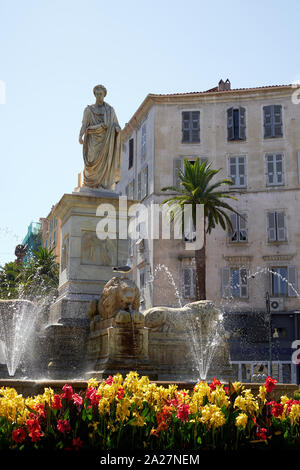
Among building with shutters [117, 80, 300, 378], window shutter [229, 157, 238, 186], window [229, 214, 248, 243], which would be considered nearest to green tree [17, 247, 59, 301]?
building with shutters [117, 80, 300, 378]

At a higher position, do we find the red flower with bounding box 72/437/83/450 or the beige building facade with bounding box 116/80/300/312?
the beige building facade with bounding box 116/80/300/312

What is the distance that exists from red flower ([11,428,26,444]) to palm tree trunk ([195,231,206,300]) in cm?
3318

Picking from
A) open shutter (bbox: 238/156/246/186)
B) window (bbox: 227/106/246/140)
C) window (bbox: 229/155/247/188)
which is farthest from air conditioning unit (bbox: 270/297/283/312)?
window (bbox: 227/106/246/140)

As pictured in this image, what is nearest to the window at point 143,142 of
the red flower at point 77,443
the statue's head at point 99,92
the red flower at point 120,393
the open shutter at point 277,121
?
the open shutter at point 277,121

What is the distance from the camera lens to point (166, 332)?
9586mm

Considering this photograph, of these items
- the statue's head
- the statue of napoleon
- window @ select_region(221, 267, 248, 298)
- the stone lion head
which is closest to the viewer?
the stone lion head

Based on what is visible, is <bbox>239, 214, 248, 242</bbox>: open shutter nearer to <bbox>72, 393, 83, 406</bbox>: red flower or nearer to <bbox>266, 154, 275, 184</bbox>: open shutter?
<bbox>266, 154, 275, 184</bbox>: open shutter

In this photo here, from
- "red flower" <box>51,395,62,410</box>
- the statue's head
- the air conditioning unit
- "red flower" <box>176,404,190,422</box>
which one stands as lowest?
"red flower" <box>176,404,190,422</box>

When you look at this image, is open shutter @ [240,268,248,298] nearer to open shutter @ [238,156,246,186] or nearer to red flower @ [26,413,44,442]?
open shutter @ [238,156,246,186]

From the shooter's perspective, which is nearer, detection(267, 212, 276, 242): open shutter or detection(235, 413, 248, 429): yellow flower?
detection(235, 413, 248, 429): yellow flower

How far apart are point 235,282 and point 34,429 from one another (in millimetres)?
37687

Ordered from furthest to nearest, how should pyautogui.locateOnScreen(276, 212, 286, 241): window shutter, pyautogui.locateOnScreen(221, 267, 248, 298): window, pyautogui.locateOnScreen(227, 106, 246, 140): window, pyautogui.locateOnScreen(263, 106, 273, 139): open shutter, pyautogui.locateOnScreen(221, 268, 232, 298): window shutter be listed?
1. pyautogui.locateOnScreen(227, 106, 246, 140): window
2. pyautogui.locateOnScreen(263, 106, 273, 139): open shutter
3. pyautogui.locateOnScreen(276, 212, 286, 241): window shutter
4. pyautogui.locateOnScreen(221, 268, 232, 298): window shutter
5. pyautogui.locateOnScreen(221, 267, 248, 298): window

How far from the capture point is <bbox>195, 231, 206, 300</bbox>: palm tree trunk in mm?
37125
